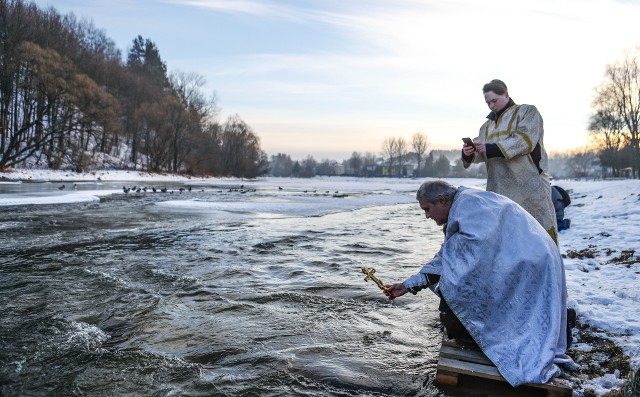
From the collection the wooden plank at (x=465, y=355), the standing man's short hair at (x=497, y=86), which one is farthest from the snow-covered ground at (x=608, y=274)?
the standing man's short hair at (x=497, y=86)

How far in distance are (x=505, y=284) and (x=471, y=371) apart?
61 cm

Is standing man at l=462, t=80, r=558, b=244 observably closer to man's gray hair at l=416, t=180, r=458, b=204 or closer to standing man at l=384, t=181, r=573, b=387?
man's gray hair at l=416, t=180, r=458, b=204

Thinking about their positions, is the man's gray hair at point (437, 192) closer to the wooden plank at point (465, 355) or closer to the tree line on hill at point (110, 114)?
the wooden plank at point (465, 355)

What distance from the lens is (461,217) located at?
2836mm

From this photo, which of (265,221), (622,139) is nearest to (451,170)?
(622,139)

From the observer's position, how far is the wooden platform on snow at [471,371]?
2.48 metres

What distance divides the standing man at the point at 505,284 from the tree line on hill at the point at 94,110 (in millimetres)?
40703

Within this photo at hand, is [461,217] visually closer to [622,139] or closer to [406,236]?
[406,236]

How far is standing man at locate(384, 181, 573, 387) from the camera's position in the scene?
8.68 feet

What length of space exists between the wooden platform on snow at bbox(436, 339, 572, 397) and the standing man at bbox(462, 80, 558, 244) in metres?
1.79

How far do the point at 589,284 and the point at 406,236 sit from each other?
237 inches

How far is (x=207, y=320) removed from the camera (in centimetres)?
427

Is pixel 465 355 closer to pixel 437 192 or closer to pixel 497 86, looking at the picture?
pixel 437 192

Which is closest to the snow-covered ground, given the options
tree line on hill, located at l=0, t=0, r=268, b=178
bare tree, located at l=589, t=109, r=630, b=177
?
tree line on hill, located at l=0, t=0, r=268, b=178
